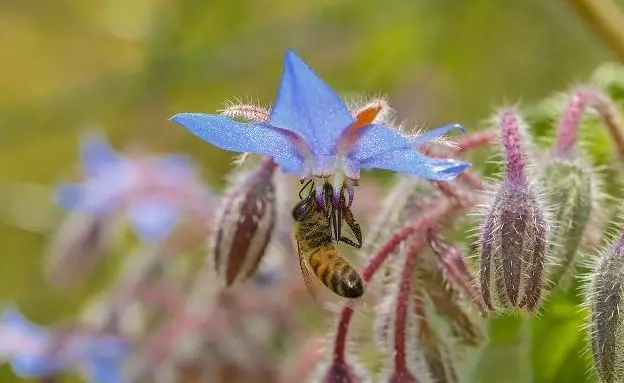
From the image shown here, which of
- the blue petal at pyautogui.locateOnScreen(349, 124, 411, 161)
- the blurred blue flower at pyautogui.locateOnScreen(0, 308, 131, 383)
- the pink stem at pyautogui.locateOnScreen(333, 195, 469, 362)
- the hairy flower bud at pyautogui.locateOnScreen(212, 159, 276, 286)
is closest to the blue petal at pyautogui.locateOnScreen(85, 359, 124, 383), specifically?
the blurred blue flower at pyautogui.locateOnScreen(0, 308, 131, 383)

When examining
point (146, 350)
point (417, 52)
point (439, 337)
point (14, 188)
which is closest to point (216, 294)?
point (146, 350)

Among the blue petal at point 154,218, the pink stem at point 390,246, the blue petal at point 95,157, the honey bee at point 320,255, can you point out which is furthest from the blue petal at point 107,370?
the honey bee at point 320,255

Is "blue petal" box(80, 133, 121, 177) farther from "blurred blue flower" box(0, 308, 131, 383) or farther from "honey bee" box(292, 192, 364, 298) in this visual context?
"honey bee" box(292, 192, 364, 298)

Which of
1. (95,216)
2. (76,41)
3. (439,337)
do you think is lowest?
(439,337)

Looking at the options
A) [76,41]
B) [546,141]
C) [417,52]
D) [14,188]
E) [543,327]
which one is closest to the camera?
[543,327]

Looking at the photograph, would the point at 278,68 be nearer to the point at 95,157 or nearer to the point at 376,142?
the point at 95,157

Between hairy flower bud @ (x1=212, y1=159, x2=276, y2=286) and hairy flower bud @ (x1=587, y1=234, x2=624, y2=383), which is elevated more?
hairy flower bud @ (x1=212, y1=159, x2=276, y2=286)

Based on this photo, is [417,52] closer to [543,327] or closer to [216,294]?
[216,294]
